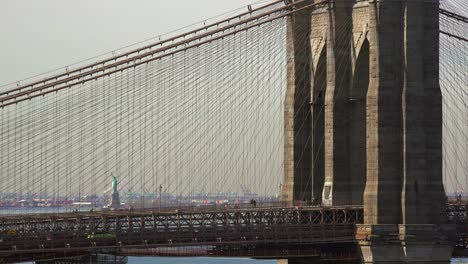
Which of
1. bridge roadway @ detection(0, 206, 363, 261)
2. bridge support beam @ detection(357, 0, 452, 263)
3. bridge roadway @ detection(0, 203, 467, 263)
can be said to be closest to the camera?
bridge roadway @ detection(0, 206, 363, 261)

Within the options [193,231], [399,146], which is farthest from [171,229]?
[399,146]

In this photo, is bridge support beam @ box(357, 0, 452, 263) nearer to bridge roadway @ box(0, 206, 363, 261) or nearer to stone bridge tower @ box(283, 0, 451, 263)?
stone bridge tower @ box(283, 0, 451, 263)

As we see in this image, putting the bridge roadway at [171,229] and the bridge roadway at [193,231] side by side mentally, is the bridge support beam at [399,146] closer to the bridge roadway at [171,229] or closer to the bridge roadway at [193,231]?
the bridge roadway at [193,231]

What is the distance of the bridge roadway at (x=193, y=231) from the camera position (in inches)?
4082

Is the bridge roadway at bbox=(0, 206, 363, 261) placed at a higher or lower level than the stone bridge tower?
lower

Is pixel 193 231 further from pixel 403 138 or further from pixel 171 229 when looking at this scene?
pixel 403 138

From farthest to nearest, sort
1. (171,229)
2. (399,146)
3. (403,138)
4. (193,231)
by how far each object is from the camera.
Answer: (399,146)
(403,138)
(193,231)
(171,229)

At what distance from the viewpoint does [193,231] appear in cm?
10838

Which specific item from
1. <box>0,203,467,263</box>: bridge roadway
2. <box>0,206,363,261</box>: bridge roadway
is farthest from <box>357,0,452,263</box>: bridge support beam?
<box>0,206,363,261</box>: bridge roadway

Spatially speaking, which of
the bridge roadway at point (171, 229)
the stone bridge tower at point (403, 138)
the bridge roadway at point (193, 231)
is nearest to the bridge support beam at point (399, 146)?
the stone bridge tower at point (403, 138)

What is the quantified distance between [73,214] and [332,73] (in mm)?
22974

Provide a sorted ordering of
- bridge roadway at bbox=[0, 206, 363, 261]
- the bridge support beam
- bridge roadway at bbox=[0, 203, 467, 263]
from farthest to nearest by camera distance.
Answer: the bridge support beam → bridge roadway at bbox=[0, 203, 467, 263] → bridge roadway at bbox=[0, 206, 363, 261]

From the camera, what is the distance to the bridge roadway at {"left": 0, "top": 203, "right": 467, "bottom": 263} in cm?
10369

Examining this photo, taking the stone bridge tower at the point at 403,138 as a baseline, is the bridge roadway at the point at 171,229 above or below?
below
